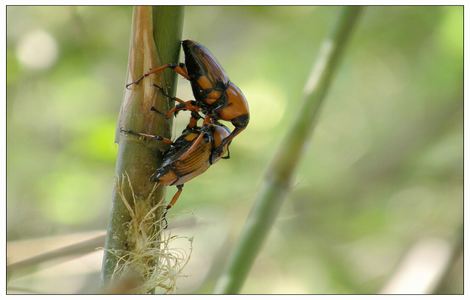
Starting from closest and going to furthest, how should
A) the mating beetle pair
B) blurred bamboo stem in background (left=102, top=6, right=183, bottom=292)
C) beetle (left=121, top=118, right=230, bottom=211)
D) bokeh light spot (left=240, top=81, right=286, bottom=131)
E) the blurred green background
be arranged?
blurred bamboo stem in background (left=102, top=6, right=183, bottom=292) < beetle (left=121, top=118, right=230, bottom=211) < the mating beetle pair < the blurred green background < bokeh light spot (left=240, top=81, right=286, bottom=131)

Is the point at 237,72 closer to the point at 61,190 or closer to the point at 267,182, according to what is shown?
the point at 61,190

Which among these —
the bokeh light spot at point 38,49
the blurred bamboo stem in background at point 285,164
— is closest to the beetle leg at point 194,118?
the blurred bamboo stem in background at point 285,164

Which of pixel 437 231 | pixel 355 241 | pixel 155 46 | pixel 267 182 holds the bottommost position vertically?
pixel 355 241

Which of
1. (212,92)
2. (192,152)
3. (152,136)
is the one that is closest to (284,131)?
(212,92)

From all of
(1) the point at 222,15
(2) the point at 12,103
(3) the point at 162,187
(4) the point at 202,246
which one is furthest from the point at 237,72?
(3) the point at 162,187

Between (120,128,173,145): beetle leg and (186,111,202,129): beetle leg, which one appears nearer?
(120,128,173,145): beetle leg

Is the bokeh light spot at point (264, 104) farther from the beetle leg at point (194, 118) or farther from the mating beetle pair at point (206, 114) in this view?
the beetle leg at point (194, 118)

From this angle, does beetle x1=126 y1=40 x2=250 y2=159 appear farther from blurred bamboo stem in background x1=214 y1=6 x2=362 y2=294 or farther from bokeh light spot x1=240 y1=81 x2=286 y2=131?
bokeh light spot x1=240 y1=81 x2=286 y2=131

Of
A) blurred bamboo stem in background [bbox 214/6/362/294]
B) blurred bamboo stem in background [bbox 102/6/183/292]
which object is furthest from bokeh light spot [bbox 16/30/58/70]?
blurred bamboo stem in background [bbox 102/6/183/292]
